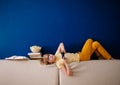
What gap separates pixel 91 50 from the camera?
312 cm

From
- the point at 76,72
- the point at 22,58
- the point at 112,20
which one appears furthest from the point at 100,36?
the point at 22,58

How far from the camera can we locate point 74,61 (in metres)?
2.95

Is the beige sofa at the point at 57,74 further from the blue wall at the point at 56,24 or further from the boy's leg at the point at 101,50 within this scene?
the blue wall at the point at 56,24

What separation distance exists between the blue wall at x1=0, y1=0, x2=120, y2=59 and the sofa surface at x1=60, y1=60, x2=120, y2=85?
20.0 inches

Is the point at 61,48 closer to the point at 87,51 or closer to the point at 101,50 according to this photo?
the point at 87,51

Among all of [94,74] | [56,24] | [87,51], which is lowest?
[94,74]

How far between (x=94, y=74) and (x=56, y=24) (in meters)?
1.08

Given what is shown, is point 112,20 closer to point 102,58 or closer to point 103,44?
point 103,44

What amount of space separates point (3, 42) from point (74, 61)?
4.05 feet

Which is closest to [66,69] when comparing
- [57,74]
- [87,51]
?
[57,74]

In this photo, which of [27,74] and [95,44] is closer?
[27,74]

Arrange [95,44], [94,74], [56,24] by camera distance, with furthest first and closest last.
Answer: [56,24]
[95,44]
[94,74]

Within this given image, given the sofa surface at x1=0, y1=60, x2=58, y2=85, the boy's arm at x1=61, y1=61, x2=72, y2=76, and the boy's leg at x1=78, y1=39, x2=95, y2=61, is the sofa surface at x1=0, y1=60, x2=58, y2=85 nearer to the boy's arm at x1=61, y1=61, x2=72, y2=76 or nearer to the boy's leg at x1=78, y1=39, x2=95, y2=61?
the boy's arm at x1=61, y1=61, x2=72, y2=76

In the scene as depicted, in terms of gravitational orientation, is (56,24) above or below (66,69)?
above
